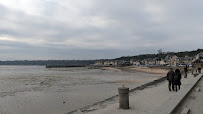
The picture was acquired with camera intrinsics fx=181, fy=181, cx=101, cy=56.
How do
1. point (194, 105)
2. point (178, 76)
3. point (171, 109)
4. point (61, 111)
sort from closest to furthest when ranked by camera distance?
point (171, 109) → point (194, 105) → point (61, 111) → point (178, 76)

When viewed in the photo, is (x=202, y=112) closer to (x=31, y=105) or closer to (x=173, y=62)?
(x=31, y=105)

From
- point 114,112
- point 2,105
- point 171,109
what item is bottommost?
point 2,105

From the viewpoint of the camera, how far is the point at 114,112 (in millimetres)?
6781

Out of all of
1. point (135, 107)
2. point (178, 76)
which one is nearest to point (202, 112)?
point (135, 107)

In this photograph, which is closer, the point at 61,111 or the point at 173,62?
the point at 61,111

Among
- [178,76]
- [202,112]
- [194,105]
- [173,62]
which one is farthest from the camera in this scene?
[173,62]

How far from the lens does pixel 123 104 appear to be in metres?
7.08

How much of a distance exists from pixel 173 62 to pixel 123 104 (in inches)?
3932

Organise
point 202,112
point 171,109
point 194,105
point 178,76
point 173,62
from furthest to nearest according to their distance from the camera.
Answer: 1. point 173,62
2. point 178,76
3. point 194,105
4. point 202,112
5. point 171,109

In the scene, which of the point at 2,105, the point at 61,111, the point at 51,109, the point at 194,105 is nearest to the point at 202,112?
the point at 194,105

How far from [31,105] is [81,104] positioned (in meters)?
2.90

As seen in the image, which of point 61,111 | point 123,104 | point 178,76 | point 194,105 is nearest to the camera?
point 194,105

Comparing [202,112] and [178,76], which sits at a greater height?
[178,76]

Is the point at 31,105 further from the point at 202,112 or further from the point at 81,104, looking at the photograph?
the point at 202,112
